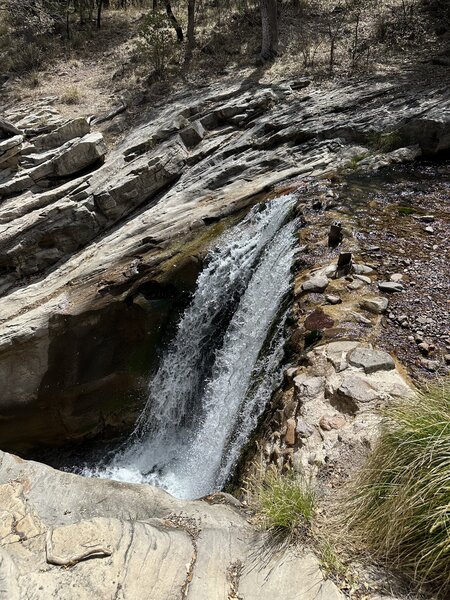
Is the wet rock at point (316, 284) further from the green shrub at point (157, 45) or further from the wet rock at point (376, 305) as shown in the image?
the green shrub at point (157, 45)

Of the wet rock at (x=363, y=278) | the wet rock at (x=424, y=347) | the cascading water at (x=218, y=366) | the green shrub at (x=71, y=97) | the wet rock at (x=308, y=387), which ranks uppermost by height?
the green shrub at (x=71, y=97)

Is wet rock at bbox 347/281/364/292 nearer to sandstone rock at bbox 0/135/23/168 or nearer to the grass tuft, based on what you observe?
the grass tuft

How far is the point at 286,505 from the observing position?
307 cm

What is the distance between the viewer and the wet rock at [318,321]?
5582mm

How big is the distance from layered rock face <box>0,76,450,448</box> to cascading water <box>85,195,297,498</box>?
26.6 inches

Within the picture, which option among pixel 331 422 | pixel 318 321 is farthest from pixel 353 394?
pixel 318 321

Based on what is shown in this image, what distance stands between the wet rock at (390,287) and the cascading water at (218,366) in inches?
58.0

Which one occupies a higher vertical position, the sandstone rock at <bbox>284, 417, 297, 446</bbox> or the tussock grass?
the tussock grass

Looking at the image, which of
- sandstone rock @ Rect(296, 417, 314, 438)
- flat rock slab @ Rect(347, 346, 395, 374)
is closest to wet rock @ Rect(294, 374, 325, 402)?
sandstone rock @ Rect(296, 417, 314, 438)

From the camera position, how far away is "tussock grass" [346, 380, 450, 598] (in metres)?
2.64

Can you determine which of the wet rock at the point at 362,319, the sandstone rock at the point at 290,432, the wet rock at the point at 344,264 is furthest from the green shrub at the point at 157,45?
the sandstone rock at the point at 290,432

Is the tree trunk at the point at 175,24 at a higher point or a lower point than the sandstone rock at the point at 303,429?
higher

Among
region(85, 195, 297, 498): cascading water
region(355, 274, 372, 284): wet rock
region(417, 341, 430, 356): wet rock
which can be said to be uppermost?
region(355, 274, 372, 284): wet rock

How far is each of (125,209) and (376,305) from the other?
7557 mm
